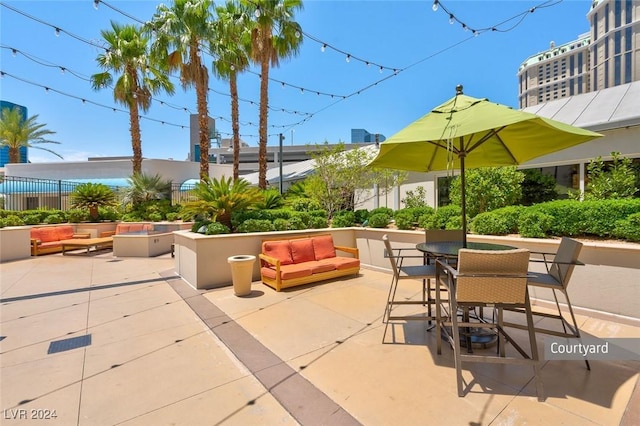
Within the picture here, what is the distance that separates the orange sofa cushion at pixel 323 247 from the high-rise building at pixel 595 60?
40.2 metres

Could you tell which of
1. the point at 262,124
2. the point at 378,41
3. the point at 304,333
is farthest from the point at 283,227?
the point at 262,124

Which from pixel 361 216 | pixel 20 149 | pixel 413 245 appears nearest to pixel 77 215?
pixel 361 216

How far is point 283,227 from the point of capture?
7.39 metres

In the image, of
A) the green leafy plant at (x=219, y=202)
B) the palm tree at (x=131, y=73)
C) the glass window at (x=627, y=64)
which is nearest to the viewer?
the green leafy plant at (x=219, y=202)

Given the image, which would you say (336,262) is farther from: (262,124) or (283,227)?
(262,124)

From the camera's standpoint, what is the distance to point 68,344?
3.72 metres

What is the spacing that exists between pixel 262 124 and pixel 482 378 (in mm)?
11976

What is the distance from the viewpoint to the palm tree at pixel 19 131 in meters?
20.0

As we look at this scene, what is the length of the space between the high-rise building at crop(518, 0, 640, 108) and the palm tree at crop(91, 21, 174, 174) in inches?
1561

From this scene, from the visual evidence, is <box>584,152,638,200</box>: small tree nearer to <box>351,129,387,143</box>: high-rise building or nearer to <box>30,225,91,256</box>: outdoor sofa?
<box>30,225,91,256</box>: outdoor sofa

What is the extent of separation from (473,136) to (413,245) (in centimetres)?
304

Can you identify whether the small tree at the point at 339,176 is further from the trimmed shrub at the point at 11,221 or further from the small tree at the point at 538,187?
the trimmed shrub at the point at 11,221

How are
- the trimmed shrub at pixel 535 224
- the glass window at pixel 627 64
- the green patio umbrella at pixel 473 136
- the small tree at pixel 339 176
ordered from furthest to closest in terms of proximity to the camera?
the glass window at pixel 627 64
the small tree at pixel 339 176
the trimmed shrub at pixel 535 224
the green patio umbrella at pixel 473 136

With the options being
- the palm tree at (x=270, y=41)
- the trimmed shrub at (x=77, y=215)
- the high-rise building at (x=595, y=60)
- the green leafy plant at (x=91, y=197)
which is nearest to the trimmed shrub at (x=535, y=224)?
the palm tree at (x=270, y=41)
